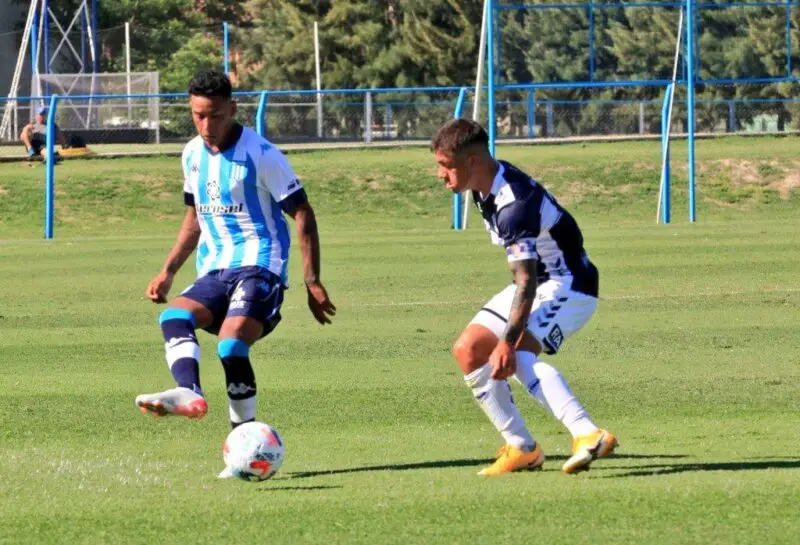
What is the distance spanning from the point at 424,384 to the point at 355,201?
21694 millimetres

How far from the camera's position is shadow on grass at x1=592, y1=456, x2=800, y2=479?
21.5 ft

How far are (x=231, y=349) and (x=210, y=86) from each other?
1.16 meters

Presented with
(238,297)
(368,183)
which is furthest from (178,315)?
(368,183)

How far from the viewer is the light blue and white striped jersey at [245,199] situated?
23.5 ft

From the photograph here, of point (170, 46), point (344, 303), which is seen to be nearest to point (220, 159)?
point (344, 303)

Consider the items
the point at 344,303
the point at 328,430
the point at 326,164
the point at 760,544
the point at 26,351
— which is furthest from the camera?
the point at 326,164

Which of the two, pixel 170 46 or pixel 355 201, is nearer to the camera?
pixel 355 201

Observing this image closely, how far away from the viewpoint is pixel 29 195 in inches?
1222

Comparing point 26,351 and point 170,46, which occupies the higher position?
point 170,46

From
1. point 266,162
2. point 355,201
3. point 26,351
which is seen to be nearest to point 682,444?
point 266,162

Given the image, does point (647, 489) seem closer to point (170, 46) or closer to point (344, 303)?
point (344, 303)

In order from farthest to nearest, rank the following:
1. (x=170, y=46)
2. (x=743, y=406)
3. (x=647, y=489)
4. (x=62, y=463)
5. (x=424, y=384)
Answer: (x=170, y=46) → (x=424, y=384) → (x=743, y=406) → (x=62, y=463) → (x=647, y=489)

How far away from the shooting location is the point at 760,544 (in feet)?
16.7

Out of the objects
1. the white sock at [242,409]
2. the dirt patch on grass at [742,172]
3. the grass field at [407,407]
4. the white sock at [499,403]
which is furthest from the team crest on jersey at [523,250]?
the dirt patch on grass at [742,172]
